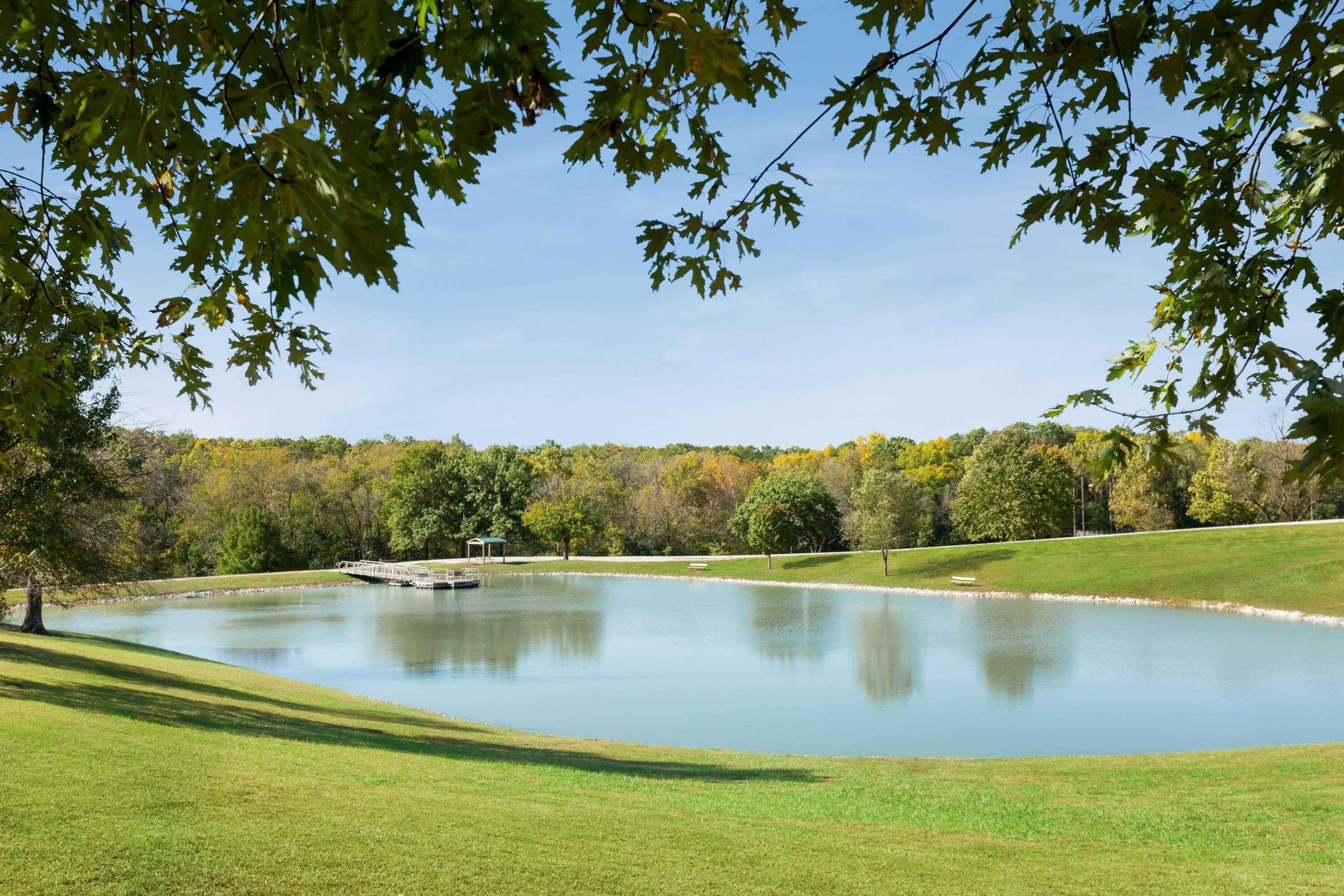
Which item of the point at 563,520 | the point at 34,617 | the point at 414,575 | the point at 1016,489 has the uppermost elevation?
the point at 1016,489

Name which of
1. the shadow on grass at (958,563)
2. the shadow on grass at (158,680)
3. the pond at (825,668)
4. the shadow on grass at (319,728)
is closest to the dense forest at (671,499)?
the shadow on grass at (958,563)

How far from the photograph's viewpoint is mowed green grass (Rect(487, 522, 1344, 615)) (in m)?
28.5

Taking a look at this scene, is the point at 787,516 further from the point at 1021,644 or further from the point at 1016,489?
the point at 1021,644

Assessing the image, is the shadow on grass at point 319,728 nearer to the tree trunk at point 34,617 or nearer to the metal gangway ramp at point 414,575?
the tree trunk at point 34,617

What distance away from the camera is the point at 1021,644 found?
842 inches

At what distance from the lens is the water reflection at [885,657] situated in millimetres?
16266

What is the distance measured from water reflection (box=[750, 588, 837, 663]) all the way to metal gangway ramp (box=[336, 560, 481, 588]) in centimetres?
1537

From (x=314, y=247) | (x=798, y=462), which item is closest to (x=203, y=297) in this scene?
(x=314, y=247)

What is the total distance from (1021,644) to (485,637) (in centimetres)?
Result: 1426

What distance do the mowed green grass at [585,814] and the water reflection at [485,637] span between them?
940 cm

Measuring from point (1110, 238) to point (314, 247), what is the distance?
10.2 ft

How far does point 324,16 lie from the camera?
8.13 feet

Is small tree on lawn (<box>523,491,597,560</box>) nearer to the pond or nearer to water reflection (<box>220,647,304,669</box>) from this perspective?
the pond

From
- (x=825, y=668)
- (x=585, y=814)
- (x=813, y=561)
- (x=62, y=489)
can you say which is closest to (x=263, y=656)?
(x=62, y=489)
